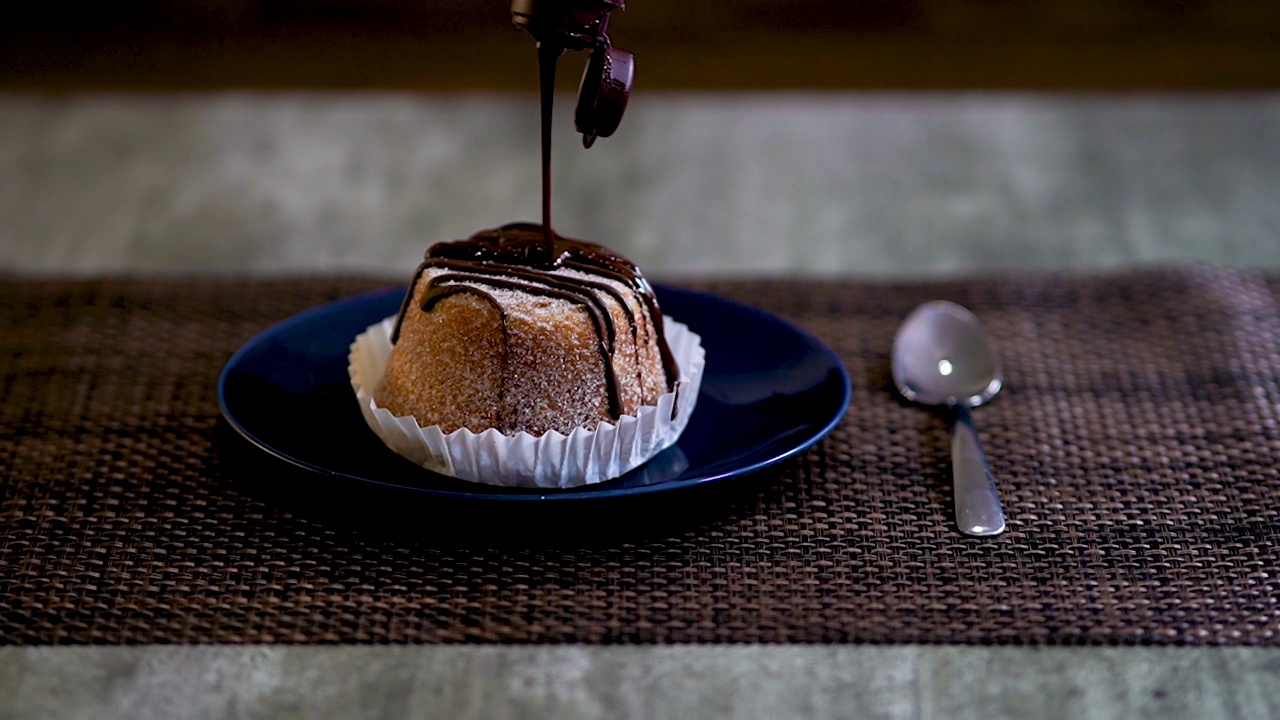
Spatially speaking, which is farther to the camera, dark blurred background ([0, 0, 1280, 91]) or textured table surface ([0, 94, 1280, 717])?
dark blurred background ([0, 0, 1280, 91])

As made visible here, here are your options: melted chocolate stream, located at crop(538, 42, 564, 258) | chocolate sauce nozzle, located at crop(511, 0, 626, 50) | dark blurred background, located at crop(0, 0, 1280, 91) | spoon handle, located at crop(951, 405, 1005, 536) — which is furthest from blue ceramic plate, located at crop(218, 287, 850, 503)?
dark blurred background, located at crop(0, 0, 1280, 91)

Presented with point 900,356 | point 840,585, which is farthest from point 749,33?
point 840,585

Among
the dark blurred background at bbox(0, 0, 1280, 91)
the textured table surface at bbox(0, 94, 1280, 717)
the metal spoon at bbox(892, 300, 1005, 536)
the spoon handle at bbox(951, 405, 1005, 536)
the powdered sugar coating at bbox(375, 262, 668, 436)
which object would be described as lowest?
the dark blurred background at bbox(0, 0, 1280, 91)

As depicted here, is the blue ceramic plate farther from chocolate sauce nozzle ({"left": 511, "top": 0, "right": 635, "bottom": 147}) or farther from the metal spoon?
chocolate sauce nozzle ({"left": 511, "top": 0, "right": 635, "bottom": 147})

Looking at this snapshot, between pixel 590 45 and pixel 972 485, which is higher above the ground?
pixel 590 45

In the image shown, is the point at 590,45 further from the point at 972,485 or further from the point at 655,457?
the point at 972,485

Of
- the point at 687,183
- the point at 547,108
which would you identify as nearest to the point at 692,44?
the point at 687,183

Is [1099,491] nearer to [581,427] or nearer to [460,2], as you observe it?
[581,427]

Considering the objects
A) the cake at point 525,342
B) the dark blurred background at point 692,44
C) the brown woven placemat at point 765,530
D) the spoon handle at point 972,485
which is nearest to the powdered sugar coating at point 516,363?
the cake at point 525,342
